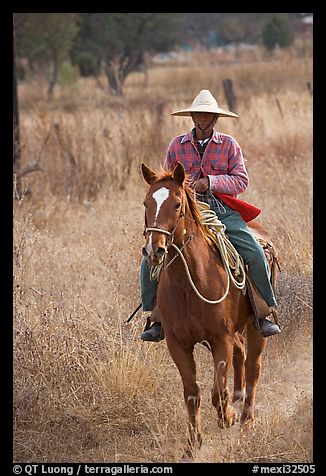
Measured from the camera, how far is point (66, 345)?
23.7 feet

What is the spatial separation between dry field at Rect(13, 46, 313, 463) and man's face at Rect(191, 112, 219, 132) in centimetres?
181

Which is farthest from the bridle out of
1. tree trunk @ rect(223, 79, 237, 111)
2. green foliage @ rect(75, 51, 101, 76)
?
green foliage @ rect(75, 51, 101, 76)

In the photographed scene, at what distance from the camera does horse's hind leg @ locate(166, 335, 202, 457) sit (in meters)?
5.88

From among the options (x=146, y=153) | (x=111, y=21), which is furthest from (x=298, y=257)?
(x=111, y=21)

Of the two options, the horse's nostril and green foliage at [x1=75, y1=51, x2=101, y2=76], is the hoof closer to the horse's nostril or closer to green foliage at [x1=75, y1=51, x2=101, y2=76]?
the horse's nostril

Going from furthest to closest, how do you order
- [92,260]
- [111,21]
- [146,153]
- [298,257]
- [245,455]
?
[111,21] < [146,153] < [92,260] < [298,257] < [245,455]

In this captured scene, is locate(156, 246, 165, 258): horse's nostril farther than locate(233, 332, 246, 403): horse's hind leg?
No

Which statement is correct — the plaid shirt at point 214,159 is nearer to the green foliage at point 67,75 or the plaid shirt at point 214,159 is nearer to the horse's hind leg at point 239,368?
the horse's hind leg at point 239,368

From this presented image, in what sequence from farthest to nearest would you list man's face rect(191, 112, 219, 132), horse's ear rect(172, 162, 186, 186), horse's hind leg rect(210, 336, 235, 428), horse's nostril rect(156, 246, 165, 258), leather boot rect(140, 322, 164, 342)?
man's face rect(191, 112, 219, 132), leather boot rect(140, 322, 164, 342), horse's hind leg rect(210, 336, 235, 428), horse's ear rect(172, 162, 186, 186), horse's nostril rect(156, 246, 165, 258)

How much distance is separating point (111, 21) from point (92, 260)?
25062mm

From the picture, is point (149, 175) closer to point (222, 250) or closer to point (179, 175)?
point (179, 175)

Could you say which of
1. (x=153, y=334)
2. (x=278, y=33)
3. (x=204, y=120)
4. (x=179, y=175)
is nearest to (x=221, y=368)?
(x=153, y=334)

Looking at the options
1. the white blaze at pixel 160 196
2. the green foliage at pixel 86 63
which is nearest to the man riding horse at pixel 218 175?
the white blaze at pixel 160 196

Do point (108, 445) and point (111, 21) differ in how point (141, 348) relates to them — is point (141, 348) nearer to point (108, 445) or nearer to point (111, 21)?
point (108, 445)
